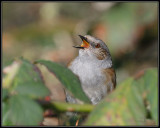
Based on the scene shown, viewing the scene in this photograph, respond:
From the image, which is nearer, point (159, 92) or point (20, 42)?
point (159, 92)

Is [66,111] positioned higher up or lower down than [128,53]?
higher up

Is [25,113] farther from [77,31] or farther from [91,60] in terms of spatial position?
[77,31]

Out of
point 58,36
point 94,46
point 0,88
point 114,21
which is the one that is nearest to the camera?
point 0,88

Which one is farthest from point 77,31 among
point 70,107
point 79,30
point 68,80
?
point 70,107

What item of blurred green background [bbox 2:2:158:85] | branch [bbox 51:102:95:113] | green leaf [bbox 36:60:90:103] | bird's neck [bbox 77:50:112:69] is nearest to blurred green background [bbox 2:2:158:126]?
blurred green background [bbox 2:2:158:85]

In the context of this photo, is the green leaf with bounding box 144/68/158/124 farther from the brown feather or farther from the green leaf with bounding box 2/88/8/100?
the brown feather

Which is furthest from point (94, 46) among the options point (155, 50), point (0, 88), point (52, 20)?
point (52, 20)

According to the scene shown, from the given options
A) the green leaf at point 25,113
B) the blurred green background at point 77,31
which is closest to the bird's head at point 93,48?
the blurred green background at point 77,31

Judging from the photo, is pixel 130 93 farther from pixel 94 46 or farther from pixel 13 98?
pixel 94 46
